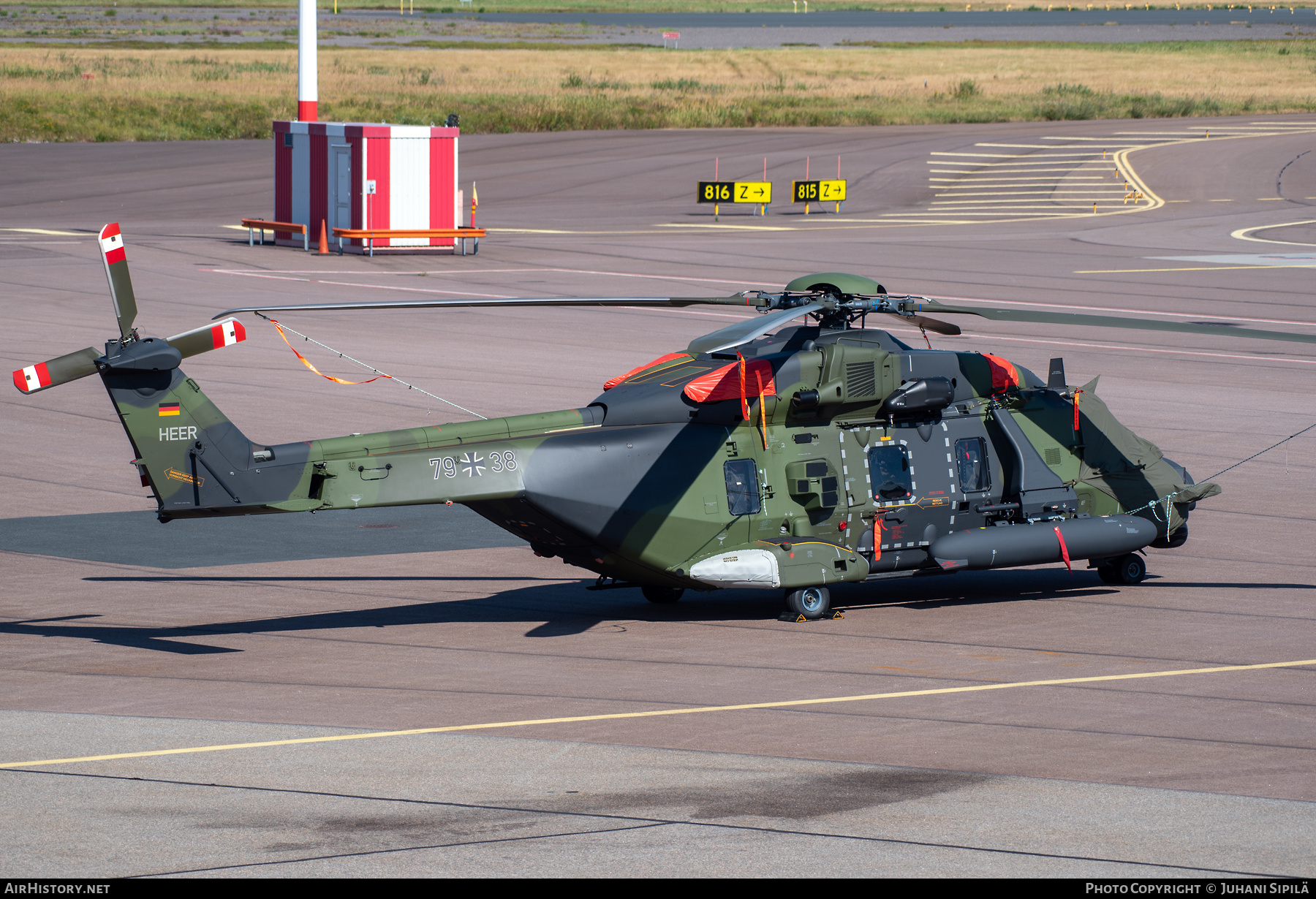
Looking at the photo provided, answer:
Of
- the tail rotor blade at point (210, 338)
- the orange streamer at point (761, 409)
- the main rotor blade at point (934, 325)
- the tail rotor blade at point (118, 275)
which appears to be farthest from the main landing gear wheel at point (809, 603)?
the tail rotor blade at point (118, 275)

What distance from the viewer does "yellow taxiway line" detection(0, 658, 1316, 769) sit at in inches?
516

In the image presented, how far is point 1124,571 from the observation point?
20.3 meters

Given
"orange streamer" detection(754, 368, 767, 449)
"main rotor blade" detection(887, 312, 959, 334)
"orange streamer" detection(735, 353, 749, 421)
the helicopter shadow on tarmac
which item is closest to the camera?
"main rotor blade" detection(887, 312, 959, 334)

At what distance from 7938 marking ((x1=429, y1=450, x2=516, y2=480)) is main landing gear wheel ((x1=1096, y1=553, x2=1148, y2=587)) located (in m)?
8.05

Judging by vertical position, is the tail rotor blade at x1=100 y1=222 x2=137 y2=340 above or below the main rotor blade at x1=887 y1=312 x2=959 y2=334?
above

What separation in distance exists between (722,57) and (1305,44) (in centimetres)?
5025

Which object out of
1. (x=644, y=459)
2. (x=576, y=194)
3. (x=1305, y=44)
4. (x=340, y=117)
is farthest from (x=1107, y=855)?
(x=1305, y=44)

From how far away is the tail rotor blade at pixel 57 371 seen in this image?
14359 millimetres

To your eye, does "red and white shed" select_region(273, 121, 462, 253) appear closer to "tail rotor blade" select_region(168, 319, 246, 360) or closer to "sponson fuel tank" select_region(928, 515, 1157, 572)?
"sponson fuel tank" select_region(928, 515, 1157, 572)

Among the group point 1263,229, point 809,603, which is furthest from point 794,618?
point 1263,229

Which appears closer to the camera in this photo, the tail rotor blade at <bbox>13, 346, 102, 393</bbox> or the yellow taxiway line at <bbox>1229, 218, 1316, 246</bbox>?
the tail rotor blade at <bbox>13, 346, 102, 393</bbox>

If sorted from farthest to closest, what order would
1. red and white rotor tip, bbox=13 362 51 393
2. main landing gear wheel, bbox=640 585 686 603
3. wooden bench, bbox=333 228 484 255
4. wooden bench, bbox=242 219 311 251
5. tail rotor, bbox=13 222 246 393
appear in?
1. wooden bench, bbox=242 219 311 251
2. wooden bench, bbox=333 228 484 255
3. main landing gear wheel, bbox=640 585 686 603
4. tail rotor, bbox=13 222 246 393
5. red and white rotor tip, bbox=13 362 51 393

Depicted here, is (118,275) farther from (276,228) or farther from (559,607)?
(276,228)

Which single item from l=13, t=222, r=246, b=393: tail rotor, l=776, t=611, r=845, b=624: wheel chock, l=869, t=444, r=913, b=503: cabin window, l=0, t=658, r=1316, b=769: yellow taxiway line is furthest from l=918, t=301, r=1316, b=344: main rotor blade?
l=13, t=222, r=246, b=393: tail rotor
